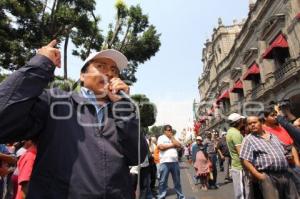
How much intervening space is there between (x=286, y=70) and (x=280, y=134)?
1396 centimetres

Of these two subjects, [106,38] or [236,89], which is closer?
[106,38]

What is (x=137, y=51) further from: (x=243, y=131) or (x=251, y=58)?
(x=243, y=131)

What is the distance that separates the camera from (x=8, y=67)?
43.2 ft

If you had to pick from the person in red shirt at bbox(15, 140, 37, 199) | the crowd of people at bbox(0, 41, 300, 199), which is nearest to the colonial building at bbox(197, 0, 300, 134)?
the person in red shirt at bbox(15, 140, 37, 199)

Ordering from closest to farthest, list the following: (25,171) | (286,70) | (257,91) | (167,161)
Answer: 1. (25,171)
2. (167,161)
3. (286,70)
4. (257,91)

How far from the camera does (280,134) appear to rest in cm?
491

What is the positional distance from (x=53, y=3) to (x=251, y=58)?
15.2 metres

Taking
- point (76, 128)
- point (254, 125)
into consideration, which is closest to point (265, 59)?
point (254, 125)

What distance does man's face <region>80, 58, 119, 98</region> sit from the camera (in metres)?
1.94


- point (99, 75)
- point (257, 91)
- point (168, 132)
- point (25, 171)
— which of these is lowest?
point (25, 171)

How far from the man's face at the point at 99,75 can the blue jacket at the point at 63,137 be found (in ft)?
0.52

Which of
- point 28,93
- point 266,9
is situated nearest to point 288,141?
point 28,93

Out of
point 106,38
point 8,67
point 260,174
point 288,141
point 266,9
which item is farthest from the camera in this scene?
point 266,9

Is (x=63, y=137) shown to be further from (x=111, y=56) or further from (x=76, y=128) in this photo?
(x=111, y=56)
